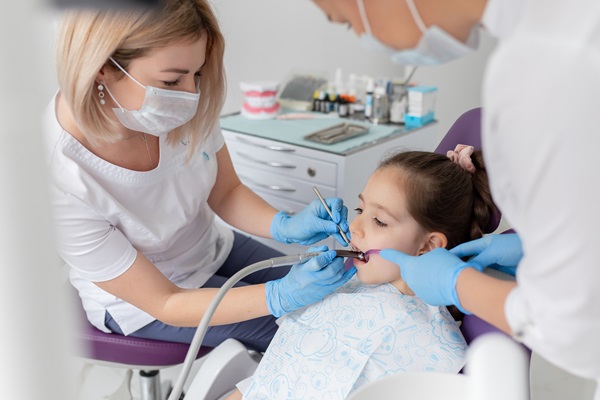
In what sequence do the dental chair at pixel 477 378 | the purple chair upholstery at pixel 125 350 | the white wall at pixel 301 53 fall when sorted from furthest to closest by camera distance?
the white wall at pixel 301 53 → the purple chair upholstery at pixel 125 350 → the dental chair at pixel 477 378

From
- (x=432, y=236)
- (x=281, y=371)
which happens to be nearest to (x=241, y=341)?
(x=281, y=371)

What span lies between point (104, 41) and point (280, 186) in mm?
1131

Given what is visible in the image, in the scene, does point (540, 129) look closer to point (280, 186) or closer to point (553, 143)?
point (553, 143)

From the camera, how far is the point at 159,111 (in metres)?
1.39

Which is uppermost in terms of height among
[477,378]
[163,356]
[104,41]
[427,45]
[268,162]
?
[427,45]

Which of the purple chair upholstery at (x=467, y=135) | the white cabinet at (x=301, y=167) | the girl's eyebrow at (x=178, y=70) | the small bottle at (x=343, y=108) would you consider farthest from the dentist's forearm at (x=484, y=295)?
the small bottle at (x=343, y=108)

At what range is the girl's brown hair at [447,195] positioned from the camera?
52.7 inches

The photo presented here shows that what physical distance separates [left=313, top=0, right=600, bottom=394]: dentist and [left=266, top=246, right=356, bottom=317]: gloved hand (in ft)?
1.91

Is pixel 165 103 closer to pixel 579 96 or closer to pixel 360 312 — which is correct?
pixel 360 312

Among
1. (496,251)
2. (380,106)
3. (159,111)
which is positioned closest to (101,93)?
(159,111)

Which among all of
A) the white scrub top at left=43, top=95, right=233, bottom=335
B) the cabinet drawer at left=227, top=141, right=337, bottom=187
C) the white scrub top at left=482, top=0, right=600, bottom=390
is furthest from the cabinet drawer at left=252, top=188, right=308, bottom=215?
the white scrub top at left=482, top=0, right=600, bottom=390

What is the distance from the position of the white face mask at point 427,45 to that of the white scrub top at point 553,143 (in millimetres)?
108

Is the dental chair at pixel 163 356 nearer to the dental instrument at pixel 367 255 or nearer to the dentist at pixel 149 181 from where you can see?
the dentist at pixel 149 181

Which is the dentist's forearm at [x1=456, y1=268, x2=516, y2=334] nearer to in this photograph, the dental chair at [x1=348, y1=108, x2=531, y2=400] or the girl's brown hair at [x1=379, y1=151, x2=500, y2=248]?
the dental chair at [x1=348, y1=108, x2=531, y2=400]
